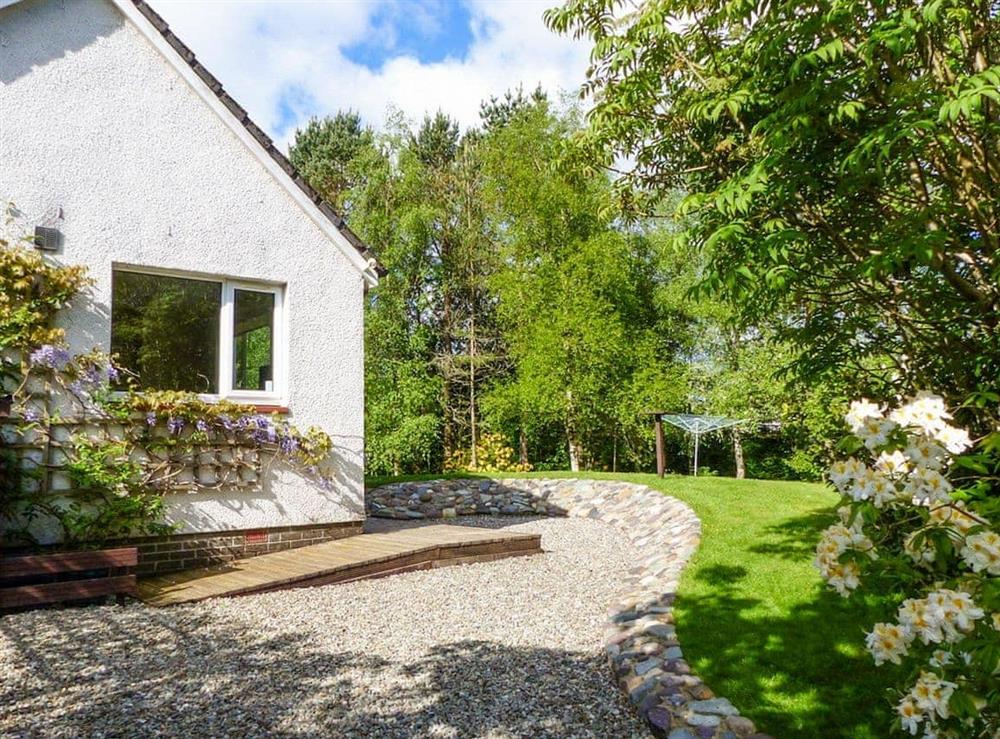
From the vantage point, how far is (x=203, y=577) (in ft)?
22.3

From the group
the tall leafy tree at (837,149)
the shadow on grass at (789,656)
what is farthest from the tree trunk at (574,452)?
the tall leafy tree at (837,149)

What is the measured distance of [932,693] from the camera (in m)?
2.19

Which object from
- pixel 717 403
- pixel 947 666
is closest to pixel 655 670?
pixel 947 666

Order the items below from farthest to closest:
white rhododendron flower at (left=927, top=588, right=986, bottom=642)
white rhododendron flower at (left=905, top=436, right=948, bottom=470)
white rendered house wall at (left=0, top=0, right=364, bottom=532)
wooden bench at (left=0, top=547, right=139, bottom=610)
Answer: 1. white rendered house wall at (left=0, top=0, right=364, bottom=532)
2. wooden bench at (left=0, top=547, right=139, bottom=610)
3. white rhododendron flower at (left=905, top=436, right=948, bottom=470)
4. white rhododendron flower at (left=927, top=588, right=986, bottom=642)

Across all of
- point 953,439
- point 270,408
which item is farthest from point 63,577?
point 953,439

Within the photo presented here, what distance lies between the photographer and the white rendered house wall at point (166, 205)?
6.81 m

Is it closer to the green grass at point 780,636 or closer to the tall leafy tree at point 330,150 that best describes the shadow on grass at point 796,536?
the green grass at point 780,636

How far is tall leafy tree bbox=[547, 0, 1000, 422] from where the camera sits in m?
4.00

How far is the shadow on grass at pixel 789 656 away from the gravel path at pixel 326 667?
71 centimetres

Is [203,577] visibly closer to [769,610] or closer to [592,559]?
[592,559]

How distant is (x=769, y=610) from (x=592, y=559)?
3316mm

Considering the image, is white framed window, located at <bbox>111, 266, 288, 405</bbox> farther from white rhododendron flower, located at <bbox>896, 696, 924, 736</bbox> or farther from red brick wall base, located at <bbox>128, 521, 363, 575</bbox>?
white rhododendron flower, located at <bbox>896, 696, 924, 736</bbox>

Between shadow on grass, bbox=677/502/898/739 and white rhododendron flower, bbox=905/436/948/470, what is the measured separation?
1562 millimetres

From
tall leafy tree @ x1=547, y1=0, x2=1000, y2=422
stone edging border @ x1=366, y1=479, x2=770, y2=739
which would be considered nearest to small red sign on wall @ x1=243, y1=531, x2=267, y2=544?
stone edging border @ x1=366, y1=479, x2=770, y2=739
